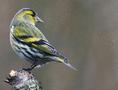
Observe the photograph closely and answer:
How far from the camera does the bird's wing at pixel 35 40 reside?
6.79 m

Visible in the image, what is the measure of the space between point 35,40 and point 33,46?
0.38ft

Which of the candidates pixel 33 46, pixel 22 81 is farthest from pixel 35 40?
pixel 22 81

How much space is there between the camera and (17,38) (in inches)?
278

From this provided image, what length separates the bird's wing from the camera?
→ 6.79 m

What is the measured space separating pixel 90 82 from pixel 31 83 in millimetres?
4896

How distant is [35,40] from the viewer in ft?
22.4

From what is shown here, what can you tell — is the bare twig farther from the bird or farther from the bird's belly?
the bird's belly

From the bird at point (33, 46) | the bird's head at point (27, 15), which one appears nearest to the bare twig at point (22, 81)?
the bird at point (33, 46)

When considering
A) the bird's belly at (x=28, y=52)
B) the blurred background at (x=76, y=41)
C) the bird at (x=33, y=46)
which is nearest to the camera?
the bird at (x=33, y=46)

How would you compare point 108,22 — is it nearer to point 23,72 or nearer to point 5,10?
point 5,10

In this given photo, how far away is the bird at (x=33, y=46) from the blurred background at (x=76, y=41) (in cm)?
306

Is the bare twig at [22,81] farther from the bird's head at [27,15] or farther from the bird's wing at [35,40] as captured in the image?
the bird's head at [27,15]

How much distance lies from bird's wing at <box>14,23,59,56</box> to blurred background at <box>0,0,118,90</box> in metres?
3.18

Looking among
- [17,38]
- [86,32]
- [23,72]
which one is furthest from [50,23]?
[23,72]
